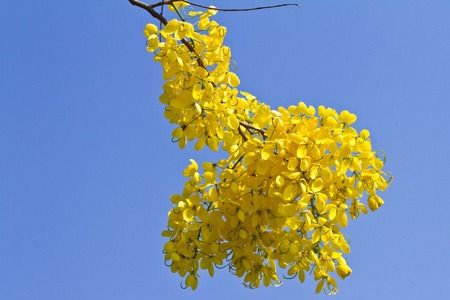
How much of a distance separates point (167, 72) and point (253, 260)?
2.91 ft

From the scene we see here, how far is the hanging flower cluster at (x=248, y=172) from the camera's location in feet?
6.58

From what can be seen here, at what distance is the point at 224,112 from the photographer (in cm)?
201

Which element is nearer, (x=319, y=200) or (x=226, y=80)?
(x=319, y=200)

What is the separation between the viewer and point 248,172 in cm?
210

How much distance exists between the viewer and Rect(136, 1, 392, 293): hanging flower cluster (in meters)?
2.01

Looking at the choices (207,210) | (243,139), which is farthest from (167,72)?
(207,210)

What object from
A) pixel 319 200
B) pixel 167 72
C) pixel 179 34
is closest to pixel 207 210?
pixel 319 200

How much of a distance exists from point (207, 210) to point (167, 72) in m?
0.60

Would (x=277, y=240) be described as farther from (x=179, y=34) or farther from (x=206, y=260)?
(x=179, y=34)

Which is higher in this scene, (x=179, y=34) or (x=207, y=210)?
(x=179, y=34)

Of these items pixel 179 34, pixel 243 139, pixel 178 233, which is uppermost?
pixel 179 34

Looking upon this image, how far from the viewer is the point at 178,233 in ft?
7.05

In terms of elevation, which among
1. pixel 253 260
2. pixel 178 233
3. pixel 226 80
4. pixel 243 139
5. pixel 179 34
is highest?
pixel 179 34

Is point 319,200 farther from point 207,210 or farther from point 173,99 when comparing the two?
point 173,99
